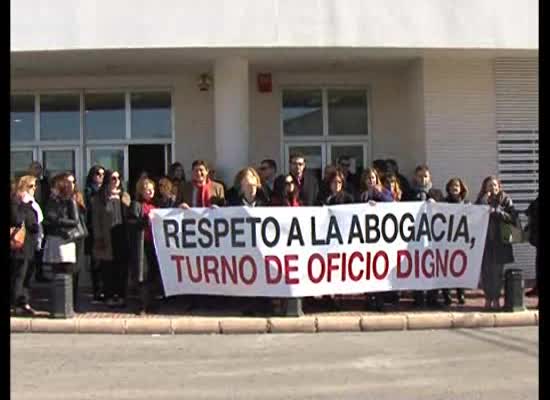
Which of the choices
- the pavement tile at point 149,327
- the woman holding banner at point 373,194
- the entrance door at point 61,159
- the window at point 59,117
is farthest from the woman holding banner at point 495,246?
the window at point 59,117

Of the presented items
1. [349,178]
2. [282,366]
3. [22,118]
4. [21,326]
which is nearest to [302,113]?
[349,178]

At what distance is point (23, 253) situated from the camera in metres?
10.6

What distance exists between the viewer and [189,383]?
7.30 meters

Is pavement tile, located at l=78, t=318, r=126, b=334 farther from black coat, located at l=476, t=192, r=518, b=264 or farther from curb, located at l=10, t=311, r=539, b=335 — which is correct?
black coat, located at l=476, t=192, r=518, b=264

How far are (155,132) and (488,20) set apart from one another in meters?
6.35

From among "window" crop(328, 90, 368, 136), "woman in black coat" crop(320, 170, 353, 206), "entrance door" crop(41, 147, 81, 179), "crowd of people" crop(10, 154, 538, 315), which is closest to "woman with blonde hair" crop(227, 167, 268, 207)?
"crowd of people" crop(10, 154, 538, 315)

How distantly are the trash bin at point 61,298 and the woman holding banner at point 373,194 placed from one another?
3.99 m

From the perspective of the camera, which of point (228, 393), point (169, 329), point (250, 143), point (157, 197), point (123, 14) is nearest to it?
point (228, 393)

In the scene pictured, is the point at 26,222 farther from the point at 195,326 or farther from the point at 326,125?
the point at 326,125

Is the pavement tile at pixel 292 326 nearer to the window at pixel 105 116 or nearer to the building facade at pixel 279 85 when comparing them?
the building facade at pixel 279 85

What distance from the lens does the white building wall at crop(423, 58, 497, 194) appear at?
1408cm

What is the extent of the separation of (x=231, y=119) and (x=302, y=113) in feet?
6.79

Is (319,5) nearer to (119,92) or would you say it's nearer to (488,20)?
(488,20)
